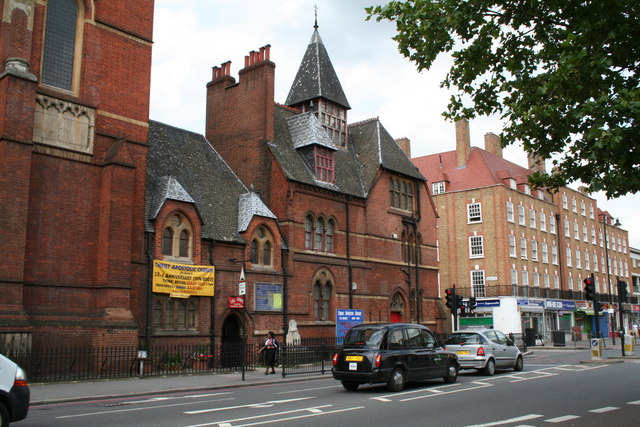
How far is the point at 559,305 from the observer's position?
56750 mm

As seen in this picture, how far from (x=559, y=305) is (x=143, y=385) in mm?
47288

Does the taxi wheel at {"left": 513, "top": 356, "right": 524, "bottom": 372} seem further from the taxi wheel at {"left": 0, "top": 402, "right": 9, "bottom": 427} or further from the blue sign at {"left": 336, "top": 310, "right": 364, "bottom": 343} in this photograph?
the taxi wheel at {"left": 0, "top": 402, "right": 9, "bottom": 427}

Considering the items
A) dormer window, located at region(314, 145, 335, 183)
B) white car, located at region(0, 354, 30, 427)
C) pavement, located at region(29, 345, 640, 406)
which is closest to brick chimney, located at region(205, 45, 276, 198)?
dormer window, located at region(314, 145, 335, 183)

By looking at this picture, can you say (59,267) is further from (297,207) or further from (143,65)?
(297,207)

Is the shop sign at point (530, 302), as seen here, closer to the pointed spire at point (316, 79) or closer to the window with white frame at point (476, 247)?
the window with white frame at point (476, 247)

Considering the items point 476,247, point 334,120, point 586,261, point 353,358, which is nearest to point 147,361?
point 353,358

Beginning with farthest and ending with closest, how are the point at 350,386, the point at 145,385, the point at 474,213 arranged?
the point at 474,213
the point at 145,385
the point at 350,386

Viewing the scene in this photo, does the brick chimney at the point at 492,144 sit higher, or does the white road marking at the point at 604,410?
the brick chimney at the point at 492,144

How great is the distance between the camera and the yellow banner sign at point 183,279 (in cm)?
2392

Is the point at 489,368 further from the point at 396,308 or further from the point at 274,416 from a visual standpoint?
the point at 396,308

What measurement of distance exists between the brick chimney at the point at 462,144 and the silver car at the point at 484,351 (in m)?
36.2

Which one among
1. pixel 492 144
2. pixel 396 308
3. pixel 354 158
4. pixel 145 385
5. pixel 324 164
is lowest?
pixel 145 385

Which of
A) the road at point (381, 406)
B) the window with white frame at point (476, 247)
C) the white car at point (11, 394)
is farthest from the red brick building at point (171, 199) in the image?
the window with white frame at point (476, 247)

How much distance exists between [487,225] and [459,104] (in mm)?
38651
